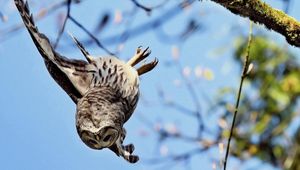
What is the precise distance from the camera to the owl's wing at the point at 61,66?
4.74ft

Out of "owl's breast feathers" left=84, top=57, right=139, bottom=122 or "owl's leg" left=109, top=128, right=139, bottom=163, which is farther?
"owl's breast feathers" left=84, top=57, right=139, bottom=122

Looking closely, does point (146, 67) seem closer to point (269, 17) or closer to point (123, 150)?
point (123, 150)

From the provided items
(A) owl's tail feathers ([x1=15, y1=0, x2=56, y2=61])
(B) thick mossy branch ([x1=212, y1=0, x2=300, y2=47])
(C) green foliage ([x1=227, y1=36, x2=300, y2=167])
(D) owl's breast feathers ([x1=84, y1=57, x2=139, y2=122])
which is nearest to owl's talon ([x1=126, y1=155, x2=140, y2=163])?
(D) owl's breast feathers ([x1=84, y1=57, x2=139, y2=122])

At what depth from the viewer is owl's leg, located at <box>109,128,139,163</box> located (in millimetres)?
1401

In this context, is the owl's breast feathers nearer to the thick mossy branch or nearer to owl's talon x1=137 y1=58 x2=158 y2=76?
owl's talon x1=137 y1=58 x2=158 y2=76

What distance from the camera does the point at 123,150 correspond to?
143cm

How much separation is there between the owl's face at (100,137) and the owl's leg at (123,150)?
32 mm

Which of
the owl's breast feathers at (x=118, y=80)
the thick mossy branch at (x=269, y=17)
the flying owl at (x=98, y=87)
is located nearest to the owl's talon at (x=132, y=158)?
the flying owl at (x=98, y=87)

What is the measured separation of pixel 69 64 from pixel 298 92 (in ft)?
9.88

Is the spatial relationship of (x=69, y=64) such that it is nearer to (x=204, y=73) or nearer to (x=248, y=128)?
(x=204, y=73)

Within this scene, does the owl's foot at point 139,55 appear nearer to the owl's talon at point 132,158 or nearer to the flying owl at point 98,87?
the flying owl at point 98,87

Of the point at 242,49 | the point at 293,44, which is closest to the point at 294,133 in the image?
the point at 242,49

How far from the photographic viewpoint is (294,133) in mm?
4312

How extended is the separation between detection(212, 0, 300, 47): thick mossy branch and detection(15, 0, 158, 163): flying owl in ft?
0.89
